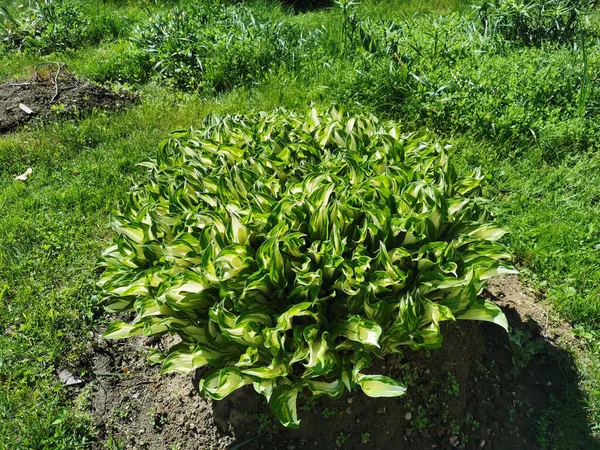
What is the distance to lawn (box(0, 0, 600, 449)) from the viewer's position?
10.1 ft

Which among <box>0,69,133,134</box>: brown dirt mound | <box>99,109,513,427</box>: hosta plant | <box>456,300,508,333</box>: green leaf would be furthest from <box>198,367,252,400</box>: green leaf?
<box>0,69,133,134</box>: brown dirt mound

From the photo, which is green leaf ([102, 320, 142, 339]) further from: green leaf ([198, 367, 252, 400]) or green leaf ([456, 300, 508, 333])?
green leaf ([456, 300, 508, 333])

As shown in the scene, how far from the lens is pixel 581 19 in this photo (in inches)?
237

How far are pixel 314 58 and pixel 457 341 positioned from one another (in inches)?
143

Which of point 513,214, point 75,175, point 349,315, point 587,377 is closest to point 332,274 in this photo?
point 349,315

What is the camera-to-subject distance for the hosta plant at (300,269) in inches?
77.8

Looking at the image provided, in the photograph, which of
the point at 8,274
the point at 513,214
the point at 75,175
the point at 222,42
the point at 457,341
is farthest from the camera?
the point at 222,42

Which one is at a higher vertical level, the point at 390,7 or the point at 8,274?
the point at 390,7

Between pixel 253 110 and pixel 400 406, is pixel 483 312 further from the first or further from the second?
pixel 253 110

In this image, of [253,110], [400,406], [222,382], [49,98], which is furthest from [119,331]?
[49,98]

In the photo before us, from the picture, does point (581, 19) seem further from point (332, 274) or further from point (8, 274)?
point (8, 274)

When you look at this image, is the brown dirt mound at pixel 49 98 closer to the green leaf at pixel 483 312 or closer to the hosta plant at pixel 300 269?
the hosta plant at pixel 300 269

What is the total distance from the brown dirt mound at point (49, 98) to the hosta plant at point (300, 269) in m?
3.10

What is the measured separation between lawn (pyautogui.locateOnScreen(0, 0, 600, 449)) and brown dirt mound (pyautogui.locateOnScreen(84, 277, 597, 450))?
153mm
